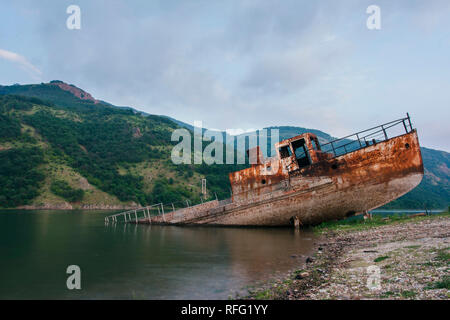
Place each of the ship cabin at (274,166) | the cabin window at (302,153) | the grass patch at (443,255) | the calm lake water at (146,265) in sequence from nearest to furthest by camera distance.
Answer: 1. the grass patch at (443,255)
2. the calm lake water at (146,265)
3. the ship cabin at (274,166)
4. the cabin window at (302,153)

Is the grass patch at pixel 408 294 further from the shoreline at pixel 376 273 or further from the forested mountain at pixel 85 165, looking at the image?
the forested mountain at pixel 85 165

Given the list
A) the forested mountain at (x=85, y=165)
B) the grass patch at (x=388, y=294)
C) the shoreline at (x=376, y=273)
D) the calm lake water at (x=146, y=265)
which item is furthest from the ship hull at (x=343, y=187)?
the forested mountain at (x=85, y=165)

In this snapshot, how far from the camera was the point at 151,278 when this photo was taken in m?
8.52

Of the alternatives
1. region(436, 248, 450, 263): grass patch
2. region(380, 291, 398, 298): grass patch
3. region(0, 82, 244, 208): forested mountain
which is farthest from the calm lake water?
region(0, 82, 244, 208): forested mountain

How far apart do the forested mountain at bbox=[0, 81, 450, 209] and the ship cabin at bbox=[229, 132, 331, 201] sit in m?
30.7

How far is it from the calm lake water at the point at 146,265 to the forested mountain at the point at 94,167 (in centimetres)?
3551

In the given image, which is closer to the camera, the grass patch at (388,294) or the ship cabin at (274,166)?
the grass patch at (388,294)

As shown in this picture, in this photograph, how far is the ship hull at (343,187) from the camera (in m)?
16.6

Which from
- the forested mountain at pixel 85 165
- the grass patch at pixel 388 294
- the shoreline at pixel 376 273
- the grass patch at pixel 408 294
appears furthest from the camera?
the forested mountain at pixel 85 165

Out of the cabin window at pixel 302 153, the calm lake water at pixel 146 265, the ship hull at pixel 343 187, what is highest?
the cabin window at pixel 302 153

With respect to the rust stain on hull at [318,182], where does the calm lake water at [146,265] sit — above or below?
below
